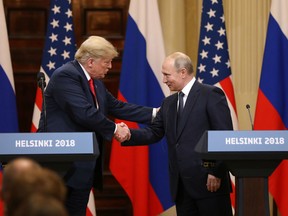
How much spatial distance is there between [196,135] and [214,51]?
1.79 m

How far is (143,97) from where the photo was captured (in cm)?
625

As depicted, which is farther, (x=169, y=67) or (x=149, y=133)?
(x=149, y=133)

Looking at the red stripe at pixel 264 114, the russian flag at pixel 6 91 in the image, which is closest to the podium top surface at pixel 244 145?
the red stripe at pixel 264 114

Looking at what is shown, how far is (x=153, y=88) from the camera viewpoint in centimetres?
631

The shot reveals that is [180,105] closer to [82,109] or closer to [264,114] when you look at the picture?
[82,109]

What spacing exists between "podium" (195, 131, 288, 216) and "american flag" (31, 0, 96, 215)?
241cm

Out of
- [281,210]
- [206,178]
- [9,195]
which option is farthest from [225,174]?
[9,195]

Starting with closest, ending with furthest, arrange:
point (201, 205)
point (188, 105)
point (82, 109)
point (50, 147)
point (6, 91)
→ point (50, 147) < point (82, 109) < point (201, 205) < point (188, 105) < point (6, 91)

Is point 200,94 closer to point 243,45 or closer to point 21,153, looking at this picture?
point 21,153

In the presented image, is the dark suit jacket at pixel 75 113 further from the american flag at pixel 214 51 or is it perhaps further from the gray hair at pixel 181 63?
the american flag at pixel 214 51

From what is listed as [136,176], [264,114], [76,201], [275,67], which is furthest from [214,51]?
[76,201]

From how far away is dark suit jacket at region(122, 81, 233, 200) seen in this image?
453cm

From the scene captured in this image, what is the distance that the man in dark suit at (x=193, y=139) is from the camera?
452cm

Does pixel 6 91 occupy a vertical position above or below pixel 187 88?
below
